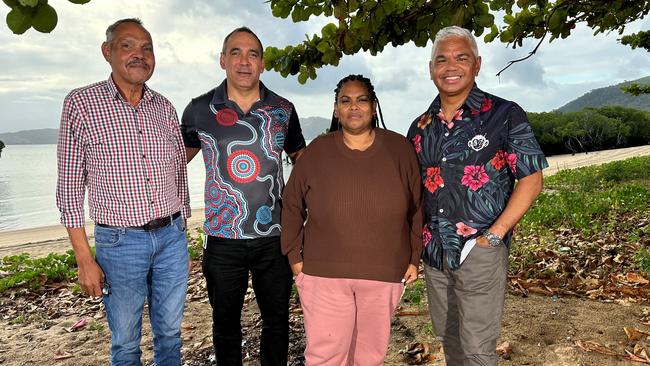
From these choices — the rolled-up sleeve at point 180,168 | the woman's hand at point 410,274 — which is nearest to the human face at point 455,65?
the woman's hand at point 410,274

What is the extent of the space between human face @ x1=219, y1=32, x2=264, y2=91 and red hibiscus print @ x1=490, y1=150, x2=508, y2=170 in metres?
1.71

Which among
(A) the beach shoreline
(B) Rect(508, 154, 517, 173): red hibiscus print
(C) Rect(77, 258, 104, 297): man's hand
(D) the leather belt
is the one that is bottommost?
(A) the beach shoreline

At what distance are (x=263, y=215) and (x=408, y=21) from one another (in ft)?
10.4

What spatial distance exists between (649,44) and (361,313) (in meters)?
12.1

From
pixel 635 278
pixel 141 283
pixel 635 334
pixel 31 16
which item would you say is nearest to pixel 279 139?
pixel 141 283

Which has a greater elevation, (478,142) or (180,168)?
(478,142)

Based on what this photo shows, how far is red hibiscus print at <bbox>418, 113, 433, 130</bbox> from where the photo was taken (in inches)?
122

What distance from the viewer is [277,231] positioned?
11.0ft

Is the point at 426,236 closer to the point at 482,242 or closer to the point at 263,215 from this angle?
the point at 482,242

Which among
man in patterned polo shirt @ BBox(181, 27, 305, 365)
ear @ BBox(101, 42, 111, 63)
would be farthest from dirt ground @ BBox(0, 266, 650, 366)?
ear @ BBox(101, 42, 111, 63)

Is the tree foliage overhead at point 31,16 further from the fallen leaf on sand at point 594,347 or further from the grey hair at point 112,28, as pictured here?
the fallen leaf on sand at point 594,347

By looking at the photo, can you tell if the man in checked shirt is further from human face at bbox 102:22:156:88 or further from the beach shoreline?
the beach shoreline

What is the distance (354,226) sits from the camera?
9.49 feet

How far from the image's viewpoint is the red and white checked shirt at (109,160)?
2.95 m
